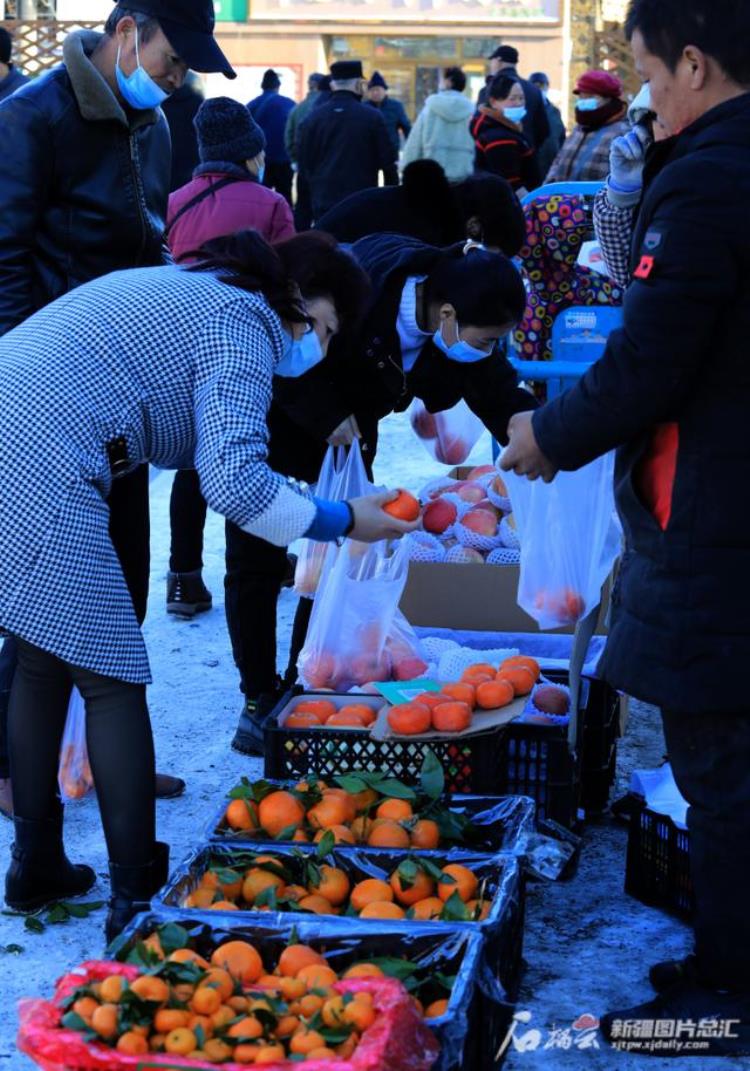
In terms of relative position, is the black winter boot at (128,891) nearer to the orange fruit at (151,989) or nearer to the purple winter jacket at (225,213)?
the orange fruit at (151,989)

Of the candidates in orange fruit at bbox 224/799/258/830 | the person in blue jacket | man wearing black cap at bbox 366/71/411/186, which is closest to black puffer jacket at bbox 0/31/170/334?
orange fruit at bbox 224/799/258/830

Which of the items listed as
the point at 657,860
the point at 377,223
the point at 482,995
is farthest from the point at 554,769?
the point at 377,223

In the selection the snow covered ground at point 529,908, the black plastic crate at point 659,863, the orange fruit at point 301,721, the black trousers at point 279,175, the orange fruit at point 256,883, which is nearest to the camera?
the orange fruit at point 256,883

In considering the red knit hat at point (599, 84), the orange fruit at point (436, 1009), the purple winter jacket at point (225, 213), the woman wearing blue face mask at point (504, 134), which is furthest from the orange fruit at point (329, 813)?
the woman wearing blue face mask at point (504, 134)

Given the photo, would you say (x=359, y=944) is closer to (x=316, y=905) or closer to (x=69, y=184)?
(x=316, y=905)

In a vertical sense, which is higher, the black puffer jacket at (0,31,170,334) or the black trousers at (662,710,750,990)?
the black puffer jacket at (0,31,170,334)

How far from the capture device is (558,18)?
22047 mm

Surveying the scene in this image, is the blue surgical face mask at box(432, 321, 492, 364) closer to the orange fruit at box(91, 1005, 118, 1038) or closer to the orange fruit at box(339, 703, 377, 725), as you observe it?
the orange fruit at box(339, 703, 377, 725)

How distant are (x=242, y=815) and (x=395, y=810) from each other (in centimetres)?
30

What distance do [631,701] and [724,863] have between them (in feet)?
6.78

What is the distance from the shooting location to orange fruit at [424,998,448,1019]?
235 centimetres

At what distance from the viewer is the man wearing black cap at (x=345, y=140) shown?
33.3ft

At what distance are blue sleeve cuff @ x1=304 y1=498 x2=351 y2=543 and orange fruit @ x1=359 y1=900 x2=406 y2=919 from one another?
2.18 feet

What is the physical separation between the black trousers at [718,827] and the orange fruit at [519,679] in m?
0.76
